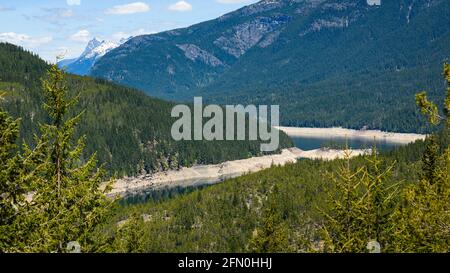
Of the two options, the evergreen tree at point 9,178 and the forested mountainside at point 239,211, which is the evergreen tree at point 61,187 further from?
the forested mountainside at point 239,211

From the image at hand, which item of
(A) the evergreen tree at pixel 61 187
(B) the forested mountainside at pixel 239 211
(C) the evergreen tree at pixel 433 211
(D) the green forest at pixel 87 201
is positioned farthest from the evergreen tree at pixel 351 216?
(B) the forested mountainside at pixel 239 211

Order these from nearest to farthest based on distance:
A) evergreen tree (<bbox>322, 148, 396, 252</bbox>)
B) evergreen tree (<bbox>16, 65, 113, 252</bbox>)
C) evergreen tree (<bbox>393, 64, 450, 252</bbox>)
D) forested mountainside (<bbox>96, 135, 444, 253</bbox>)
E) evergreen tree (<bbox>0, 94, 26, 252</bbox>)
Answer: evergreen tree (<bbox>393, 64, 450, 252</bbox>), evergreen tree (<bbox>0, 94, 26, 252</bbox>), evergreen tree (<bbox>16, 65, 113, 252</bbox>), evergreen tree (<bbox>322, 148, 396, 252</bbox>), forested mountainside (<bbox>96, 135, 444, 253</bbox>)

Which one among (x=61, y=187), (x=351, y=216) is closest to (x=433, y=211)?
(x=351, y=216)

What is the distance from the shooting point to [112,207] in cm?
3259

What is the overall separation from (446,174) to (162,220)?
127692 millimetres

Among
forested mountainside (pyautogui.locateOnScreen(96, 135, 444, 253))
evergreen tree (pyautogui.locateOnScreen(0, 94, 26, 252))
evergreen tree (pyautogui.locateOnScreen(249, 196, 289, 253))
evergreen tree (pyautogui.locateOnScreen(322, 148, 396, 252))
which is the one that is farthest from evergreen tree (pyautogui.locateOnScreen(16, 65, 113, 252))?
forested mountainside (pyautogui.locateOnScreen(96, 135, 444, 253))

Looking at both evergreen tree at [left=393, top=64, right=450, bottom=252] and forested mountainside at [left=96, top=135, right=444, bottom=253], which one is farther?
forested mountainside at [left=96, top=135, right=444, bottom=253]

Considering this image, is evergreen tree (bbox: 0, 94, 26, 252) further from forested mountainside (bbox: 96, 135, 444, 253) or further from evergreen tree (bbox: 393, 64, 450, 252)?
forested mountainside (bbox: 96, 135, 444, 253)

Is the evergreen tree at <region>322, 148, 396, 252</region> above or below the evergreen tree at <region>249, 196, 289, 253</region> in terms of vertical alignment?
above

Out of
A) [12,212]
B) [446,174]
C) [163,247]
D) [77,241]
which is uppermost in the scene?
[446,174]

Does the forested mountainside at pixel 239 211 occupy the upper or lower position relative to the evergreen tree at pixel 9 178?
lower

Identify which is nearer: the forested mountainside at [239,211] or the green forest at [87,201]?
the green forest at [87,201]
